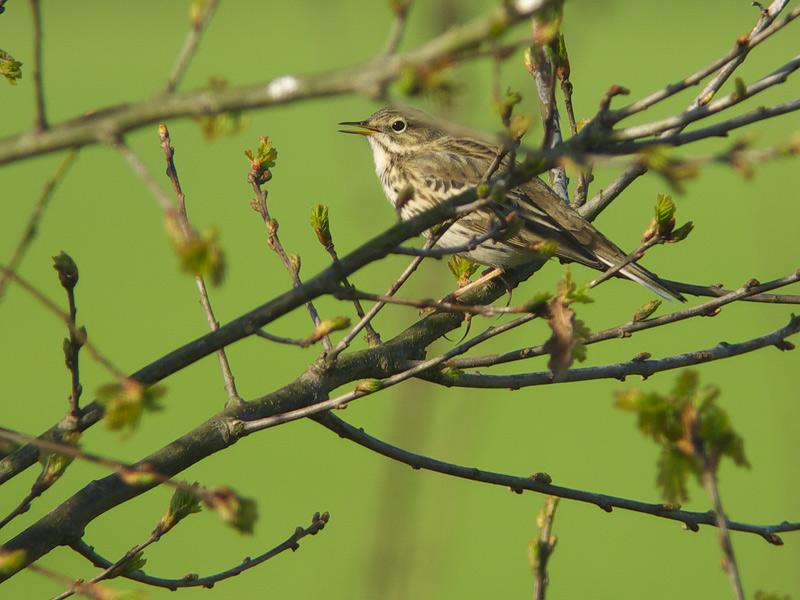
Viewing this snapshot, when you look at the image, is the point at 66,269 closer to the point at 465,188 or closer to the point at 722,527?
the point at 722,527

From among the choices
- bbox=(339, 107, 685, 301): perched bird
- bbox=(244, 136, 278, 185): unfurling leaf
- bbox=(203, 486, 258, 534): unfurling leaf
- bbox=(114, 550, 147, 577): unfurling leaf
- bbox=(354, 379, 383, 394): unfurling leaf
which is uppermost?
bbox=(339, 107, 685, 301): perched bird

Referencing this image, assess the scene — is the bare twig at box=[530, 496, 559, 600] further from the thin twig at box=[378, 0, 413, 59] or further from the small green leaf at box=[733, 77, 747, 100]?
the thin twig at box=[378, 0, 413, 59]

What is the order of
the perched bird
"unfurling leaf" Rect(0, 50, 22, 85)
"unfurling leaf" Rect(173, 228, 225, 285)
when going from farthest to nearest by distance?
the perched bird < "unfurling leaf" Rect(0, 50, 22, 85) < "unfurling leaf" Rect(173, 228, 225, 285)

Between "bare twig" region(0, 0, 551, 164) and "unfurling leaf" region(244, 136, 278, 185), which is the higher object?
"unfurling leaf" region(244, 136, 278, 185)

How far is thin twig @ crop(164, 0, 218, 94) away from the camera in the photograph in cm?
204

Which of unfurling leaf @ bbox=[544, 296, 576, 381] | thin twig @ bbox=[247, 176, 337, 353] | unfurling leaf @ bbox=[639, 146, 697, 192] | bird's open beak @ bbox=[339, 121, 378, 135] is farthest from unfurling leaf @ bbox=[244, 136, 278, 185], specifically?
bird's open beak @ bbox=[339, 121, 378, 135]

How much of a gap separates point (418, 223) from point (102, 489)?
1.28 meters

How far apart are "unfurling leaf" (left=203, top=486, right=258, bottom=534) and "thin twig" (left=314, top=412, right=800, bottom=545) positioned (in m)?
1.28

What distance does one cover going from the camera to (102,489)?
124 inches

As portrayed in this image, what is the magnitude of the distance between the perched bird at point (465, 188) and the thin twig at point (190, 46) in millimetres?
3922

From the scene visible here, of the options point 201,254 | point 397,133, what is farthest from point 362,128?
point 201,254

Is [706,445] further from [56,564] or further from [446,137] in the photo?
[56,564]

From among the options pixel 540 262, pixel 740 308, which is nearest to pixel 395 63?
pixel 540 262

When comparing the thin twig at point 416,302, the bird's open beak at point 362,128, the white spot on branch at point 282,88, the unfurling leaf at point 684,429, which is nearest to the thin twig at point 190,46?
the white spot on branch at point 282,88
